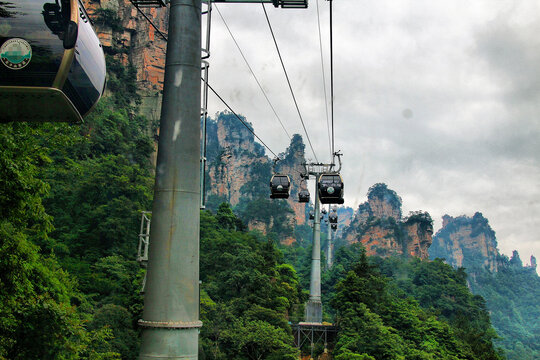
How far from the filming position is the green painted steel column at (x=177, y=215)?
15.0 feet

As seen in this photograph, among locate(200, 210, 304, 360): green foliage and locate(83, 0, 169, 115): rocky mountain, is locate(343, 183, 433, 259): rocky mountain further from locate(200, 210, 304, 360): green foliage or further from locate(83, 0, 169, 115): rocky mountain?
locate(200, 210, 304, 360): green foliage

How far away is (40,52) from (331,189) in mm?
15138

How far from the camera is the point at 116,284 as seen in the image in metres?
28.9

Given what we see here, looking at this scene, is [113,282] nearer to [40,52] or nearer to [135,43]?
[40,52]

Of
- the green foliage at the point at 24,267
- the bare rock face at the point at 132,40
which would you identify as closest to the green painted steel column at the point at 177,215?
the green foliage at the point at 24,267

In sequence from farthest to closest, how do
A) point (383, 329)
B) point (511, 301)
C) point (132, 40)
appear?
1. point (511, 301)
2. point (132, 40)
3. point (383, 329)

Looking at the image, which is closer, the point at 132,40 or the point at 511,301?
the point at 132,40

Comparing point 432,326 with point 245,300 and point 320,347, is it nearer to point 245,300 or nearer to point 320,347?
point 320,347

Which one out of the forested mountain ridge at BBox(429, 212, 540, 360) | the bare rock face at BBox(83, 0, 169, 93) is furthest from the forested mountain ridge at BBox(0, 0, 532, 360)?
the forested mountain ridge at BBox(429, 212, 540, 360)

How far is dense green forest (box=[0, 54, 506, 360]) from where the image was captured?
465 inches

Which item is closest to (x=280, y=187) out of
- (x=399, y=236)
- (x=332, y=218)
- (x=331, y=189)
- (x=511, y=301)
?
(x=331, y=189)

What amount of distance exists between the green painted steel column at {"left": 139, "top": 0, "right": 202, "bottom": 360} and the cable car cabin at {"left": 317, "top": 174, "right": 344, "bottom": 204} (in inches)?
584

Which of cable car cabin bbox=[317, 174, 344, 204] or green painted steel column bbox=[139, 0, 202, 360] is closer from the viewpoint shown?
green painted steel column bbox=[139, 0, 202, 360]

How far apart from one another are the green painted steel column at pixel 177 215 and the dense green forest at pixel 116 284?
6242 mm
